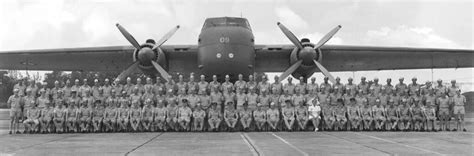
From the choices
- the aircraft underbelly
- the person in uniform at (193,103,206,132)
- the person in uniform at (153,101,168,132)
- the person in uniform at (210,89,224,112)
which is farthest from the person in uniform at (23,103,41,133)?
the aircraft underbelly

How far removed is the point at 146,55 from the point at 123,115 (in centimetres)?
480

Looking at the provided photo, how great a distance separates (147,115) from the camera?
13.4 meters

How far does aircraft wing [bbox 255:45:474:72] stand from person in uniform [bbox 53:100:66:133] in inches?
345

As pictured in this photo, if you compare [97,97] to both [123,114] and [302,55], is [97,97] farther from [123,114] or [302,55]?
[302,55]

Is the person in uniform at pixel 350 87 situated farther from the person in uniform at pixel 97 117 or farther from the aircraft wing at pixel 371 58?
the person in uniform at pixel 97 117

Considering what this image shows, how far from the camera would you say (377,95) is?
46.5 ft

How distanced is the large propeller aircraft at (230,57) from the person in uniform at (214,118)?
153 inches

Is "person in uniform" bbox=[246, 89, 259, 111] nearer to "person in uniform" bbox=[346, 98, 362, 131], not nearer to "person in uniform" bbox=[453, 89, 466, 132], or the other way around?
"person in uniform" bbox=[346, 98, 362, 131]

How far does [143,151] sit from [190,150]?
757 millimetres

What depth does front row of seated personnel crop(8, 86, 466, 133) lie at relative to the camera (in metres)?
13.3

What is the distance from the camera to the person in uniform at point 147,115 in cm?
1333

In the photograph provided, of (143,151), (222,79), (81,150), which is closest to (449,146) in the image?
(143,151)

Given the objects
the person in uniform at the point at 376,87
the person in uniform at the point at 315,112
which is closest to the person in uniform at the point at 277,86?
the person in uniform at the point at 315,112

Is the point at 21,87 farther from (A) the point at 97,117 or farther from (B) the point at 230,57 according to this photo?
(B) the point at 230,57
